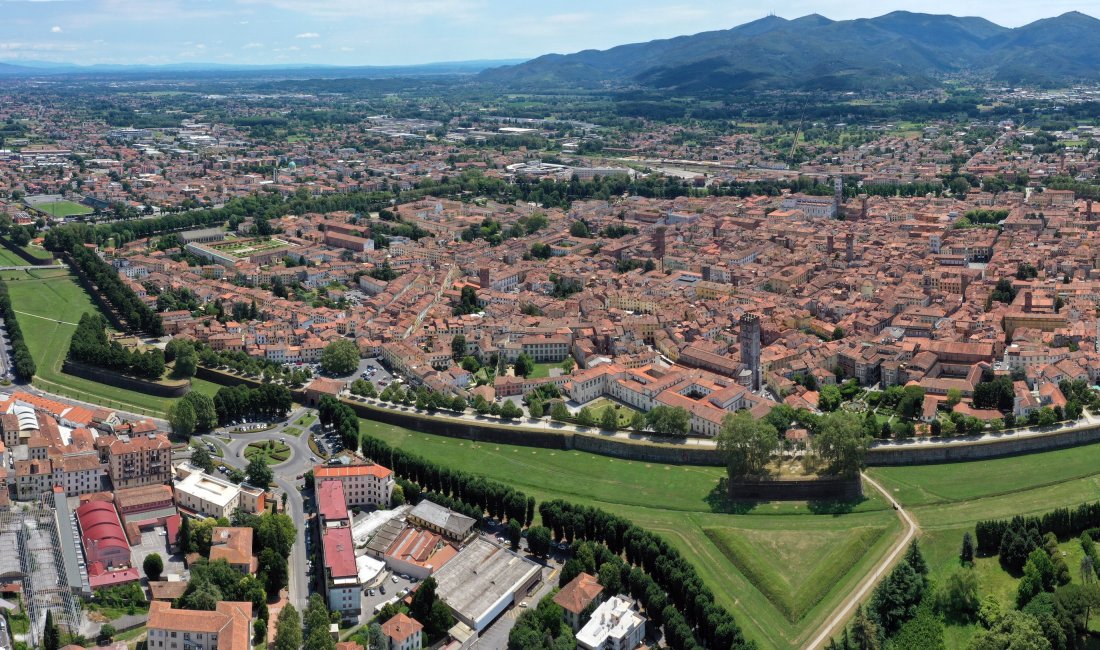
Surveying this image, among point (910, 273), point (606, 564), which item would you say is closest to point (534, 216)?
point (910, 273)

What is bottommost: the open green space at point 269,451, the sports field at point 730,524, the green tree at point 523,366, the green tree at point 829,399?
the sports field at point 730,524

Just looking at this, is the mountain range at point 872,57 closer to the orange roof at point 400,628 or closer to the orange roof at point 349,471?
the orange roof at point 349,471

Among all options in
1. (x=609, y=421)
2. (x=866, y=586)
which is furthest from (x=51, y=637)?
(x=866, y=586)

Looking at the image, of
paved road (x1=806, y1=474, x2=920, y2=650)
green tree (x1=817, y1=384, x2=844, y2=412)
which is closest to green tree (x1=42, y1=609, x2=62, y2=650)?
paved road (x1=806, y1=474, x2=920, y2=650)

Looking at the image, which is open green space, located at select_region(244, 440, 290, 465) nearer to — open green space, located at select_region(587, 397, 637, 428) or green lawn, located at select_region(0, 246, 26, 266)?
A: open green space, located at select_region(587, 397, 637, 428)

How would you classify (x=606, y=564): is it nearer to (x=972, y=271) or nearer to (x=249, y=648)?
(x=249, y=648)

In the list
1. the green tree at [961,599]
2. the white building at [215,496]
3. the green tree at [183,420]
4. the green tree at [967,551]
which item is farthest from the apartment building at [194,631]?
the green tree at [967,551]

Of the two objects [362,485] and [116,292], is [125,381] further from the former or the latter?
[362,485]
